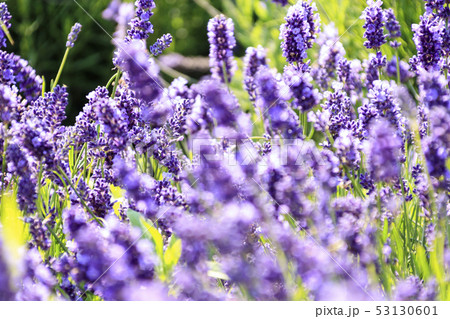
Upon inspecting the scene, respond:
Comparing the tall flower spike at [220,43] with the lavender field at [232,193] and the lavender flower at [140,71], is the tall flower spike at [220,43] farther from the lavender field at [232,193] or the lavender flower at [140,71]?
the lavender flower at [140,71]

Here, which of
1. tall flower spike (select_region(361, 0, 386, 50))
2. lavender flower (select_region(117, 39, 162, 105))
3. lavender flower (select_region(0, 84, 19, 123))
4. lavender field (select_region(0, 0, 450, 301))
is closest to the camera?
lavender field (select_region(0, 0, 450, 301))

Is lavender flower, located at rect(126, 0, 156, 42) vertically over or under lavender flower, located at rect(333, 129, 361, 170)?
over

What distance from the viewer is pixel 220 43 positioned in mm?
1850

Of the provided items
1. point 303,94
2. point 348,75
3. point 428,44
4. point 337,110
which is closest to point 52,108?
point 303,94

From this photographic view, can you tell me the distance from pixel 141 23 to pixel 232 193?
96 centimetres

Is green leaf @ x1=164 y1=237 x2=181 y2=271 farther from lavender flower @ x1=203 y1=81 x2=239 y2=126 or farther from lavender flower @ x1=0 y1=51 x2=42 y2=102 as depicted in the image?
lavender flower @ x1=0 y1=51 x2=42 y2=102

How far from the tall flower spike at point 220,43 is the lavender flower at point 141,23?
250 mm

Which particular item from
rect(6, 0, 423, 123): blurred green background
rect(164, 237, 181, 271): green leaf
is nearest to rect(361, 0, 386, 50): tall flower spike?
rect(164, 237, 181, 271): green leaf

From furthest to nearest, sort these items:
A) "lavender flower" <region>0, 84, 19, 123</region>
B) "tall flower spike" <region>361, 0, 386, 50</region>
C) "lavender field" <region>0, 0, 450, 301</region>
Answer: "tall flower spike" <region>361, 0, 386, 50</region> < "lavender flower" <region>0, 84, 19, 123</region> < "lavender field" <region>0, 0, 450, 301</region>

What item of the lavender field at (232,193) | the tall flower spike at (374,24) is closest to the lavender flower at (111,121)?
the lavender field at (232,193)

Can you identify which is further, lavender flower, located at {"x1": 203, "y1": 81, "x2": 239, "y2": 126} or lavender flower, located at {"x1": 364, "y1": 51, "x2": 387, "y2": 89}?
lavender flower, located at {"x1": 364, "y1": 51, "x2": 387, "y2": 89}

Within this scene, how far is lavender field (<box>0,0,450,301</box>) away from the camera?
3.70 ft

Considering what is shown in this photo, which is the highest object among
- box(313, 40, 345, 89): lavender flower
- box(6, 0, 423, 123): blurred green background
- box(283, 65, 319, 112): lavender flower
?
box(6, 0, 423, 123): blurred green background

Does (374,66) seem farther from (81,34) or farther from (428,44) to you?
(81,34)
